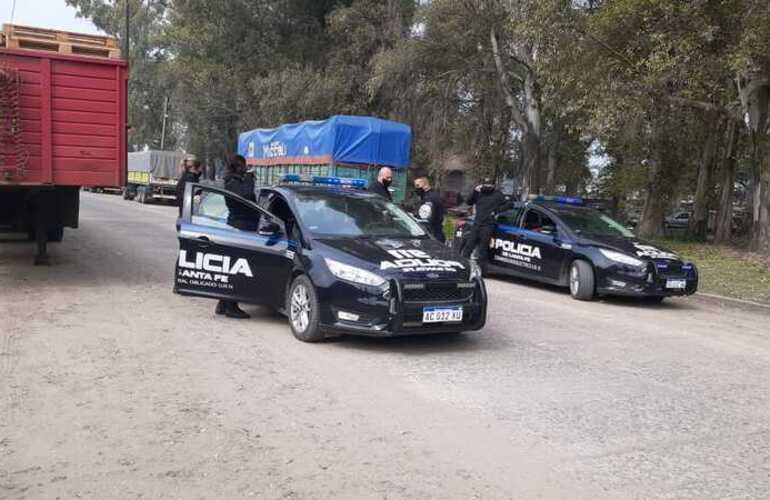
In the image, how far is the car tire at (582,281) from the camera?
34.9 ft

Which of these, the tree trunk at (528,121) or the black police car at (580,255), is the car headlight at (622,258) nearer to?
the black police car at (580,255)

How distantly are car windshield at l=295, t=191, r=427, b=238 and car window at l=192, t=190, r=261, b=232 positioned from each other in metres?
0.54

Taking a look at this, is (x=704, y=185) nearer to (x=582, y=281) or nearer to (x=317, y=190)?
(x=582, y=281)

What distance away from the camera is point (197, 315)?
27.2 ft

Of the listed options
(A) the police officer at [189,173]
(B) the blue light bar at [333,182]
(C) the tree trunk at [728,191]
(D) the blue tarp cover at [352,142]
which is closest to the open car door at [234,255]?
(B) the blue light bar at [333,182]

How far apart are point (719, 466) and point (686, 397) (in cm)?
150

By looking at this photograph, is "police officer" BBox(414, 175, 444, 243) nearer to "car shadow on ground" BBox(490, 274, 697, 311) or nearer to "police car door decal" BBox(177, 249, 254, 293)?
"car shadow on ground" BBox(490, 274, 697, 311)

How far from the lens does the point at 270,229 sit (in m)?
7.59

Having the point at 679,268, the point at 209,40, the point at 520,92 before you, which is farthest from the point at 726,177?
the point at 209,40

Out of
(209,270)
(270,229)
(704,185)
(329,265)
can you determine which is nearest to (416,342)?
(329,265)

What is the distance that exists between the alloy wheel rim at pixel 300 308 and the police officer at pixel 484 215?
18.2 feet

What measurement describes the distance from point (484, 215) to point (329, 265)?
5.70m

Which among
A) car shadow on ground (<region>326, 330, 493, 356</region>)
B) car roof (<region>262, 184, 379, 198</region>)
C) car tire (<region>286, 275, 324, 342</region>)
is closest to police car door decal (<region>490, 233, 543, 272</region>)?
car roof (<region>262, 184, 379, 198</region>)

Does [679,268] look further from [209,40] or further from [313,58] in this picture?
[209,40]
